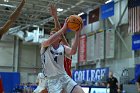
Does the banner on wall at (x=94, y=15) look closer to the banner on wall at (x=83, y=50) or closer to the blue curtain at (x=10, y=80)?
the banner on wall at (x=83, y=50)

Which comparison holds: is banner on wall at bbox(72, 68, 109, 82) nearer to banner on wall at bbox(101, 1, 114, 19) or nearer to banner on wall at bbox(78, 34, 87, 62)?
banner on wall at bbox(78, 34, 87, 62)

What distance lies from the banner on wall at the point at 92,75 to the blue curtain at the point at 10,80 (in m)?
7.61

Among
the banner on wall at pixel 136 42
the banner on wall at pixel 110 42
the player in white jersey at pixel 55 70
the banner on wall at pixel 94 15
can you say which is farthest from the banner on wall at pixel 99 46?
the player in white jersey at pixel 55 70

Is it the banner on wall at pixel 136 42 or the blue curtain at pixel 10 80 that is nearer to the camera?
the banner on wall at pixel 136 42

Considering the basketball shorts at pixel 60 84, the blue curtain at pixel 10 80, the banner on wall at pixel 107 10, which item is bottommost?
the blue curtain at pixel 10 80

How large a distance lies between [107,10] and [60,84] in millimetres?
15067

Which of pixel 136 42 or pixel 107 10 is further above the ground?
pixel 107 10

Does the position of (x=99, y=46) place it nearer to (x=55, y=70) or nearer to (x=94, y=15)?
(x=94, y=15)

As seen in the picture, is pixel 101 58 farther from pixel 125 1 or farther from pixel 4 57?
pixel 4 57

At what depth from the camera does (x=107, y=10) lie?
19.5 metres

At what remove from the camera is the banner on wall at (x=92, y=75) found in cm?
1859

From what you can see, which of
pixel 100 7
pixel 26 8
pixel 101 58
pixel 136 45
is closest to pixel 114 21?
pixel 100 7

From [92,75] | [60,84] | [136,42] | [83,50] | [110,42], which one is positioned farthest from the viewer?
[83,50]

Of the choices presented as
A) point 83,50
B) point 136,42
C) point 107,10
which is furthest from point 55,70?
point 83,50
